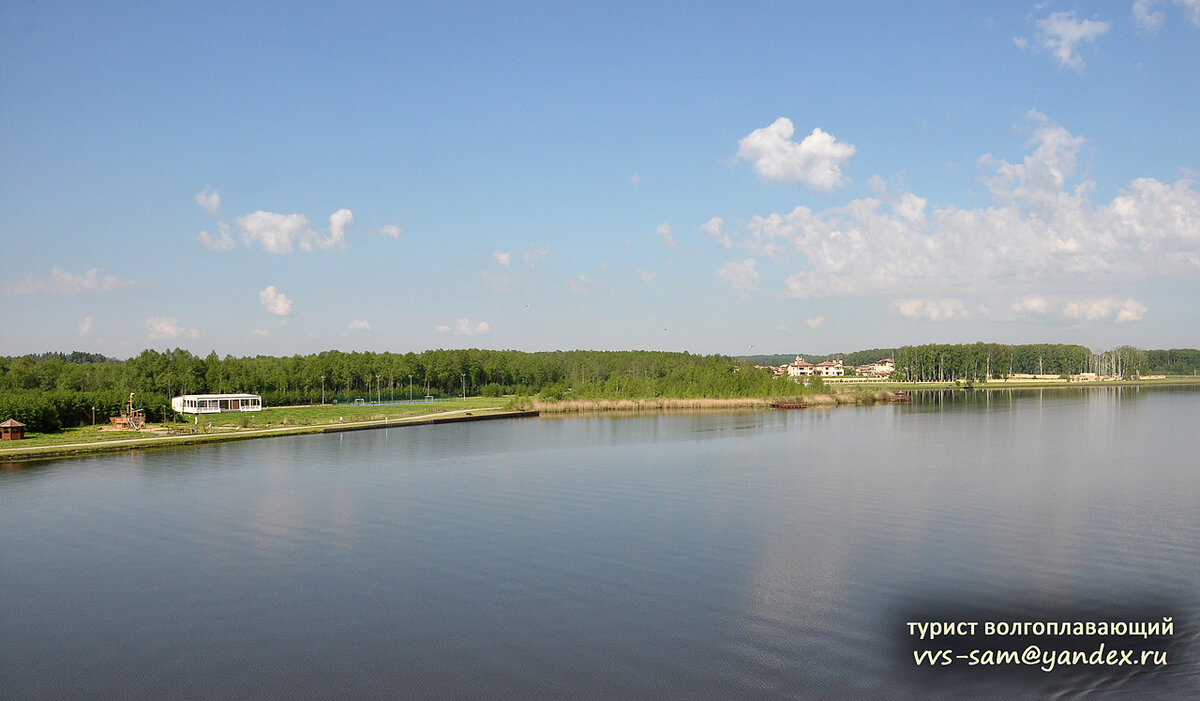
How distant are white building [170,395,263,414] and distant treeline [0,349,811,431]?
5.19 metres

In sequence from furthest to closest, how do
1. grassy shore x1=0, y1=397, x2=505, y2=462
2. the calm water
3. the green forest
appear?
1. the green forest
2. grassy shore x1=0, y1=397, x2=505, y2=462
3. the calm water

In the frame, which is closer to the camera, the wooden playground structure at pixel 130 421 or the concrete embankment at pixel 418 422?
the wooden playground structure at pixel 130 421

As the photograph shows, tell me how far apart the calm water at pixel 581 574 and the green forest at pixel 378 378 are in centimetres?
2560

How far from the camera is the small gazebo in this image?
42719mm

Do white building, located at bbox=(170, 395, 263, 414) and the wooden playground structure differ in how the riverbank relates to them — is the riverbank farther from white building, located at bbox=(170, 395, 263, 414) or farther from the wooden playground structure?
white building, located at bbox=(170, 395, 263, 414)

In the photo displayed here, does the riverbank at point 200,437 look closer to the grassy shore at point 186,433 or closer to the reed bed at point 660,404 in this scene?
the grassy shore at point 186,433

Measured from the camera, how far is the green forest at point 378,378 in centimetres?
5709

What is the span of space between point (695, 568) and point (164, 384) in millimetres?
83147

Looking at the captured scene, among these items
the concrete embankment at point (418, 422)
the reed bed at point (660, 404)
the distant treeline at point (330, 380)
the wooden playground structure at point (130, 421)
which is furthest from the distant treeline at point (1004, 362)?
the wooden playground structure at point (130, 421)

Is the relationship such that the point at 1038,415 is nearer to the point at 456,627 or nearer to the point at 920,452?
the point at 920,452

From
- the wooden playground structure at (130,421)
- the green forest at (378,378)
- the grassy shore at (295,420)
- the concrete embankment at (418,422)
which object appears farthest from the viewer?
the green forest at (378,378)

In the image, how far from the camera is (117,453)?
3944 centimetres

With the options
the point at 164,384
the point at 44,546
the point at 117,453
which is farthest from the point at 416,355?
the point at 44,546

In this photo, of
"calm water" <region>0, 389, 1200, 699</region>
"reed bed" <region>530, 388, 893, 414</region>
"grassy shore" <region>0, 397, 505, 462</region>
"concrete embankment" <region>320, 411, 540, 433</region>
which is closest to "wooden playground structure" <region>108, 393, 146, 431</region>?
"grassy shore" <region>0, 397, 505, 462</region>
